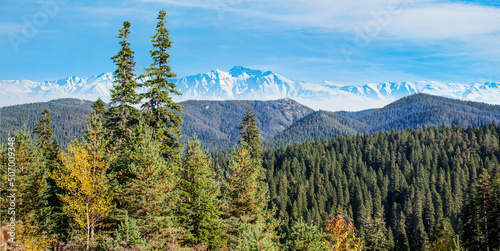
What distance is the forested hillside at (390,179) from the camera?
10781 centimetres

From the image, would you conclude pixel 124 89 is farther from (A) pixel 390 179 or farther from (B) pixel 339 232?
(A) pixel 390 179

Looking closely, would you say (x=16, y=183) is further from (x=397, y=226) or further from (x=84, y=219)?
(x=397, y=226)

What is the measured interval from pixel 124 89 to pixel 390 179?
149997mm

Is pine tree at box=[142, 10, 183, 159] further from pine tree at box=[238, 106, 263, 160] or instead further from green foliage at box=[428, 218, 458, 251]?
green foliage at box=[428, 218, 458, 251]

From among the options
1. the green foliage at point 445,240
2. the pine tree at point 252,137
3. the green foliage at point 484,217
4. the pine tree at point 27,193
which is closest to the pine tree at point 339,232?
the pine tree at point 27,193

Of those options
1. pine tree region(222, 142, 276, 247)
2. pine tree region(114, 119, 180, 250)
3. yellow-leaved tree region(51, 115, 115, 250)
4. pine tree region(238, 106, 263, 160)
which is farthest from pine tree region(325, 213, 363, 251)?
pine tree region(238, 106, 263, 160)

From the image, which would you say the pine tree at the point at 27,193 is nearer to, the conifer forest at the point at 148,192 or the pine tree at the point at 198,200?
the conifer forest at the point at 148,192

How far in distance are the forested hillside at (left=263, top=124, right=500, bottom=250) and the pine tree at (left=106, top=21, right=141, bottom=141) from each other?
50.7m

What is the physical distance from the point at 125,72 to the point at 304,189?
117598mm

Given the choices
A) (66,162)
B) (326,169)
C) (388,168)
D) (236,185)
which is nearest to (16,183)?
(66,162)

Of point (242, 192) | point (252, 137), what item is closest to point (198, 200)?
point (242, 192)

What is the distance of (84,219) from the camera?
1916 centimetres

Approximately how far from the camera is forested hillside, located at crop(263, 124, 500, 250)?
108m

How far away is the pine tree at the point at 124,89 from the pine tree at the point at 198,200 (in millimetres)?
6035
